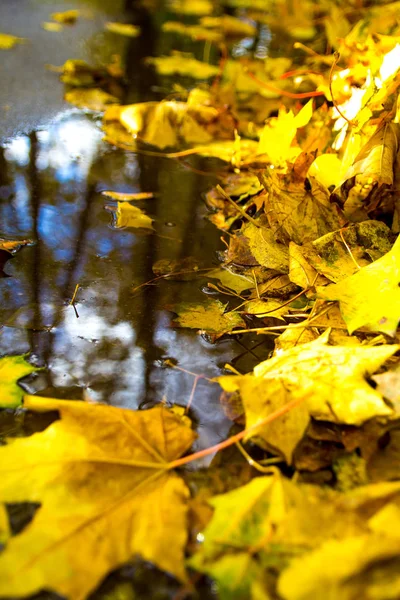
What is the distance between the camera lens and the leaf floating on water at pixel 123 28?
8.18 feet

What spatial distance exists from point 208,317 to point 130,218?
37 centimetres

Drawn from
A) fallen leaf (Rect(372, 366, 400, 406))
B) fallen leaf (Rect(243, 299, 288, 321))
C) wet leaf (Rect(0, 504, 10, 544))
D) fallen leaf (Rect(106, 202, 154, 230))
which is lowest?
fallen leaf (Rect(106, 202, 154, 230))

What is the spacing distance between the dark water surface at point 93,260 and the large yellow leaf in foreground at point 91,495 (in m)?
0.07

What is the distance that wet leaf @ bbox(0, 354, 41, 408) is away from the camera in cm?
71

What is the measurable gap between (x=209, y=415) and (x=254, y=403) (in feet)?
0.29

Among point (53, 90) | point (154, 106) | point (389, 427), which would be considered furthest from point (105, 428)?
point (53, 90)

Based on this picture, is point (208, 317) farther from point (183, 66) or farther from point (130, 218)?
point (183, 66)

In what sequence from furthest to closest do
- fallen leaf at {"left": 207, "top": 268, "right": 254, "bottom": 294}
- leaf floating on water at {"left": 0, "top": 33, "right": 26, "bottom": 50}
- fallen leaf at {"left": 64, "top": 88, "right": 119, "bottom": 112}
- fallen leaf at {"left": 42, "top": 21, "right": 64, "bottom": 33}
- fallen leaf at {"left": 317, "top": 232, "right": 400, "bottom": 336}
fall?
1. fallen leaf at {"left": 42, "top": 21, "right": 64, "bottom": 33}
2. leaf floating on water at {"left": 0, "top": 33, "right": 26, "bottom": 50}
3. fallen leaf at {"left": 64, "top": 88, "right": 119, "bottom": 112}
4. fallen leaf at {"left": 207, "top": 268, "right": 254, "bottom": 294}
5. fallen leaf at {"left": 317, "top": 232, "right": 400, "bottom": 336}

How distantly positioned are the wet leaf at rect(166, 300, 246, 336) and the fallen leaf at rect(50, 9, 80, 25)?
83.9 inches

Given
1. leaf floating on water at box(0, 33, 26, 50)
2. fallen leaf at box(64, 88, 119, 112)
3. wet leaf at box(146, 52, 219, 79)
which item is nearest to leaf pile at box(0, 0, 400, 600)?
fallen leaf at box(64, 88, 119, 112)

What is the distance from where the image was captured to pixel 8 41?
2.17 m

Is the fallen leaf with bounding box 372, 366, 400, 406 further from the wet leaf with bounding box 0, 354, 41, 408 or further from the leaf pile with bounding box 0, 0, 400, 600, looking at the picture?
the wet leaf with bounding box 0, 354, 41, 408

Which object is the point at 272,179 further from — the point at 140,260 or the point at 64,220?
the point at 64,220

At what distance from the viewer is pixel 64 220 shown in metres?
1.14
